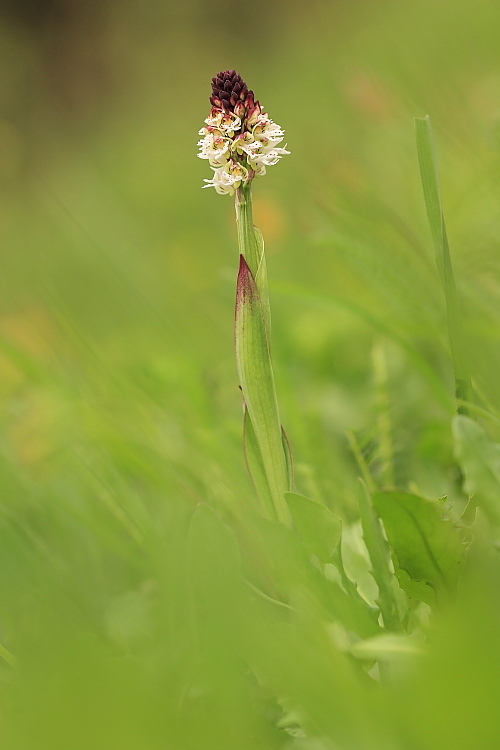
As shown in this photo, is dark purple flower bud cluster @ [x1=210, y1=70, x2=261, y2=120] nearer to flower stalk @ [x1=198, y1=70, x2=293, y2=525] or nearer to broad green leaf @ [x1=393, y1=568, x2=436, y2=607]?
flower stalk @ [x1=198, y1=70, x2=293, y2=525]

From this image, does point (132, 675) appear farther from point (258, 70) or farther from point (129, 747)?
point (258, 70)

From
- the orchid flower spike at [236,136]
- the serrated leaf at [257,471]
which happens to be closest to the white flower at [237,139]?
the orchid flower spike at [236,136]

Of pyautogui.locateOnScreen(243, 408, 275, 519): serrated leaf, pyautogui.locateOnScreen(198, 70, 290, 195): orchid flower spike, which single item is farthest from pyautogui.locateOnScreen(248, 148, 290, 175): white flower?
pyautogui.locateOnScreen(243, 408, 275, 519): serrated leaf

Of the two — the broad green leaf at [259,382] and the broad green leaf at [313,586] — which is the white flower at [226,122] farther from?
the broad green leaf at [313,586]

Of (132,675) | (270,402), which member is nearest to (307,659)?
(132,675)

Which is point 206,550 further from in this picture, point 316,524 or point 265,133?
point 265,133
